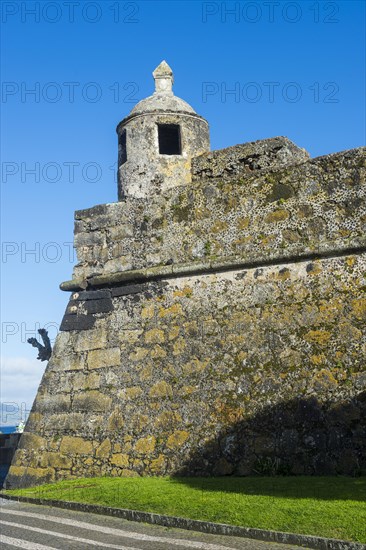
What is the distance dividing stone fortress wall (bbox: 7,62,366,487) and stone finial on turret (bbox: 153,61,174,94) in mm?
2645

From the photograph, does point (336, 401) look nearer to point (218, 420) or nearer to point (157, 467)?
point (218, 420)

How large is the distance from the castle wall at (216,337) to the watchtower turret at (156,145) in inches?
36.5

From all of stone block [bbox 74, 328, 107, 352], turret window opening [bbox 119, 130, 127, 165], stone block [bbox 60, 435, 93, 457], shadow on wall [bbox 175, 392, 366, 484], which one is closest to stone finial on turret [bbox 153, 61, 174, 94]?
turret window opening [bbox 119, 130, 127, 165]

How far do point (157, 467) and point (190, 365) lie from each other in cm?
154

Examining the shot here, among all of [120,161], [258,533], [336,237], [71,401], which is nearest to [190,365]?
[71,401]

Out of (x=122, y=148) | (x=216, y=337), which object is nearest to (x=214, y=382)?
(x=216, y=337)

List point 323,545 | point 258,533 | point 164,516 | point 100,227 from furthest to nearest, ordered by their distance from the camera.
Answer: point 100,227 < point 164,516 < point 258,533 < point 323,545

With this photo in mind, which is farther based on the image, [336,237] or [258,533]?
[336,237]

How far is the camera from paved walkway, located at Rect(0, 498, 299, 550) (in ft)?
19.3

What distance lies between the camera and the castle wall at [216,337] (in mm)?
8586

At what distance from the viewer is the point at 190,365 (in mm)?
9672

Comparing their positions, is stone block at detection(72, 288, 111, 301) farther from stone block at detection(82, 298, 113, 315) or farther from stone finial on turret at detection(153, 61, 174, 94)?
stone finial on turret at detection(153, 61, 174, 94)

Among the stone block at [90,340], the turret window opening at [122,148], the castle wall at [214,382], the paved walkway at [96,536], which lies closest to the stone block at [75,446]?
the castle wall at [214,382]

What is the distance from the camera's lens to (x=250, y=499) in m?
6.80
